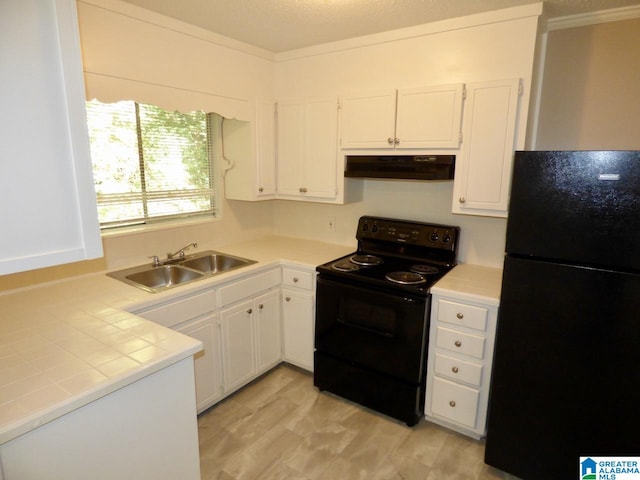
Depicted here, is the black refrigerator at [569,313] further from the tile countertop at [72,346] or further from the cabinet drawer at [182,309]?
the cabinet drawer at [182,309]

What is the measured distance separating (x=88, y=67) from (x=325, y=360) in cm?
225

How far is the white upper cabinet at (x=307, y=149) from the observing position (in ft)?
9.16

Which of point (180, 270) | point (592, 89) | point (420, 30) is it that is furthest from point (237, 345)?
point (592, 89)

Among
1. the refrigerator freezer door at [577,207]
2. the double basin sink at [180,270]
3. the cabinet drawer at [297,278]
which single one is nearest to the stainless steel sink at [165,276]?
the double basin sink at [180,270]

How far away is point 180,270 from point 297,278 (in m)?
0.82

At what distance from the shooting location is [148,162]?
2635 millimetres

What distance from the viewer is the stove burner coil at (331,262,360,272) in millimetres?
2516

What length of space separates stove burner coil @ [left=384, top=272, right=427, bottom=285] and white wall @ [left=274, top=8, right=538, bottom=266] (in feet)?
1.71

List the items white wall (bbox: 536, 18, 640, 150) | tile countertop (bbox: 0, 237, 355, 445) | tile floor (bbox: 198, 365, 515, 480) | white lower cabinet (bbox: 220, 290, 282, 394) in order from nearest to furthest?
tile countertop (bbox: 0, 237, 355, 445) < tile floor (bbox: 198, 365, 515, 480) < white wall (bbox: 536, 18, 640, 150) < white lower cabinet (bbox: 220, 290, 282, 394)

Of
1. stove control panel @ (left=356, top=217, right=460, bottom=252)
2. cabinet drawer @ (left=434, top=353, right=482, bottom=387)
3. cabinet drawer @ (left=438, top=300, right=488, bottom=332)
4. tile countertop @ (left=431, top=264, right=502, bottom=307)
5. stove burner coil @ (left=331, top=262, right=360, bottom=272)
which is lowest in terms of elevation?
cabinet drawer @ (left=434, top=353, right=482, bottom=387)

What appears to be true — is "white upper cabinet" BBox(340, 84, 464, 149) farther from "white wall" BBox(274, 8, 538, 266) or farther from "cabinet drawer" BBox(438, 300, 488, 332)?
"cabinet drawer" BBox(438, 300, 488, 332)

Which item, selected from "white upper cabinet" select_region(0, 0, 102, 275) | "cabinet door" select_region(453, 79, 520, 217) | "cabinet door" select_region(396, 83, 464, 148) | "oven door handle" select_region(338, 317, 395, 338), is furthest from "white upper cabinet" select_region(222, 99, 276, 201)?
"white upper cabinet" select_region(0, 0, 102, 275)

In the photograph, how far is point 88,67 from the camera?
6.53 feet

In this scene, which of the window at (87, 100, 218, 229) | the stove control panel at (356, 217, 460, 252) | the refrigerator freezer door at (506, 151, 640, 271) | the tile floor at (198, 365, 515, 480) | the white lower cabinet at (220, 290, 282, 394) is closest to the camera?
the refrigerator freezer door at (506, 151, 640, 271)
